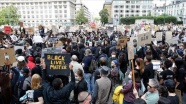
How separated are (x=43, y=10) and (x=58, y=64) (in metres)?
142

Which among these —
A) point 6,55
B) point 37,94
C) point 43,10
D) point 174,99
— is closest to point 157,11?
point 43,10

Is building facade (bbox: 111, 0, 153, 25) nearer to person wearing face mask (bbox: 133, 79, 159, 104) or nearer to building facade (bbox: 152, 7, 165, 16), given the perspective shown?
building facade (bbox: 152, 7, 165, 16)

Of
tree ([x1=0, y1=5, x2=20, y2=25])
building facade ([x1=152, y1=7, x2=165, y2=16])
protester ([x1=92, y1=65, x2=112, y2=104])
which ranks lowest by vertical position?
protester ([x1=92, y1=65, x2=112, y2=104])

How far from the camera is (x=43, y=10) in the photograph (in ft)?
467

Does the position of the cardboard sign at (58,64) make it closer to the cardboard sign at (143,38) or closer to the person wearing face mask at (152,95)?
the person wearing face mask at (152,95)

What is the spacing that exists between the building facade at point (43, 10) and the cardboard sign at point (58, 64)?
136m

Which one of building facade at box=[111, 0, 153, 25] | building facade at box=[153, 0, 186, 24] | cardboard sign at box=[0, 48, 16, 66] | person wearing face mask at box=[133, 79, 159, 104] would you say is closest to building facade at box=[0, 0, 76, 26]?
building facade at box=[111, 0, 153, 25]

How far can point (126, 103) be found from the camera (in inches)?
211

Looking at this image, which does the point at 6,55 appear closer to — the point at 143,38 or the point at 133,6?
the point at 143,38

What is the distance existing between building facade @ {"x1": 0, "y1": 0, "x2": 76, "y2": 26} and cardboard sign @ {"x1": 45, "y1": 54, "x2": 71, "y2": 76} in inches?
5348

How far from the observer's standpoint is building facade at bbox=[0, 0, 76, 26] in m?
141

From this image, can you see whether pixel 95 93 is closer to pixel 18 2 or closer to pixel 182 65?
pixel 182 65

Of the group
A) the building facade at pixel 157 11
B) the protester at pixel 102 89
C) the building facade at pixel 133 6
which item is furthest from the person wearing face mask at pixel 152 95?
the building facade at pixel 157 11

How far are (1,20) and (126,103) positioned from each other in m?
104
